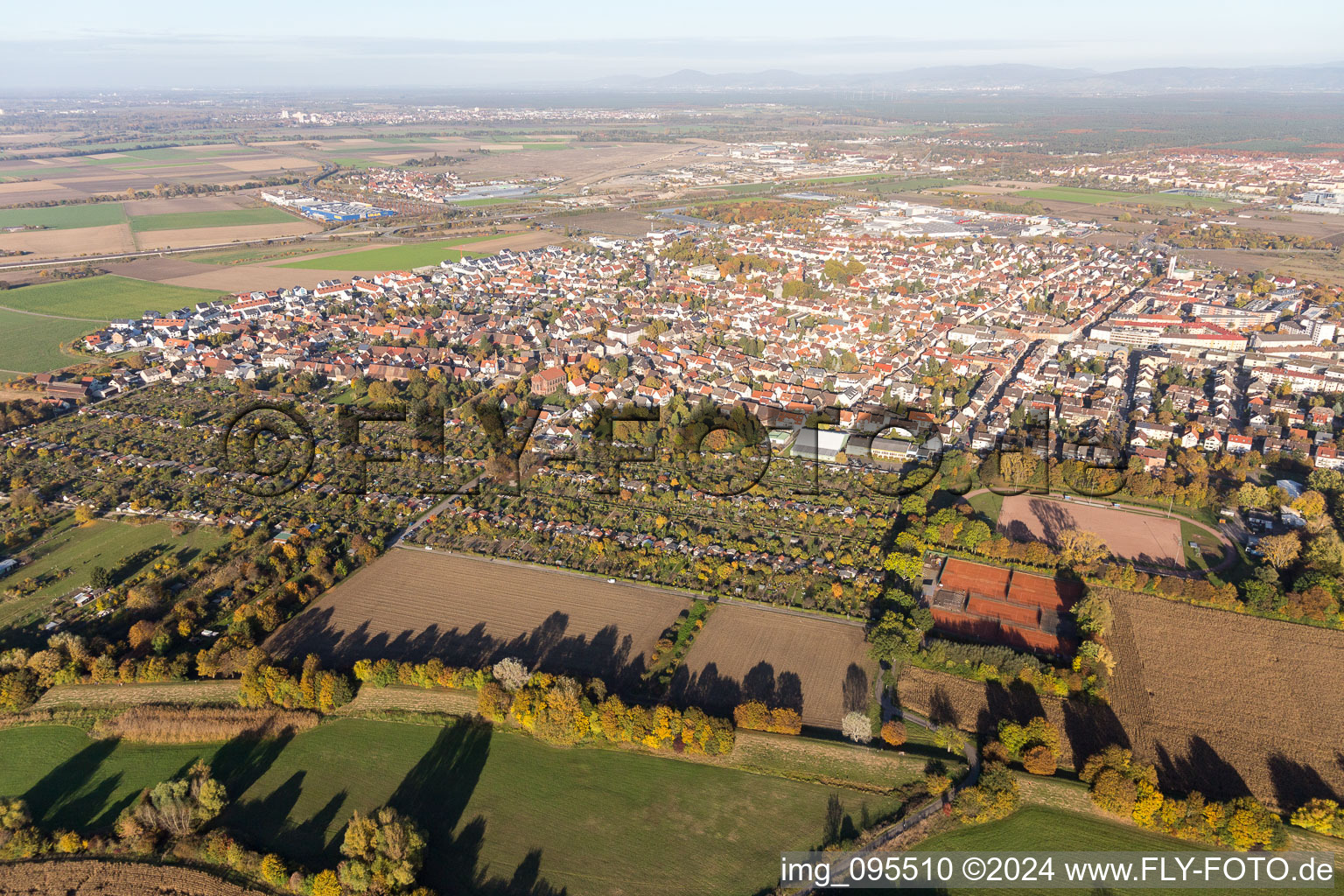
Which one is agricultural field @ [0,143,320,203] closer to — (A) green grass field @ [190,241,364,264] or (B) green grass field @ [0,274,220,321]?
(A) green grass field @ [190,241,364,264]

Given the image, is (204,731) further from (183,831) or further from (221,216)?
(221,216)

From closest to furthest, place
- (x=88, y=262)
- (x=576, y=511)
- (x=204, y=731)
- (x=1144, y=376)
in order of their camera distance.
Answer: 1. (x=204, y=731)
2. (x=576, y=511)
3. (x=1144, y=376)
4. (x=88, y=262)

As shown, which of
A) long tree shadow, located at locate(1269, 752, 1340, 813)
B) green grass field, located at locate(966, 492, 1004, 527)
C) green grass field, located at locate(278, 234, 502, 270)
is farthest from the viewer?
green grass field, located at locate(278, 234, 502, 270)

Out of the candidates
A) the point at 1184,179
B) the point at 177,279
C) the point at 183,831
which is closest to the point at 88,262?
the point at 177,279

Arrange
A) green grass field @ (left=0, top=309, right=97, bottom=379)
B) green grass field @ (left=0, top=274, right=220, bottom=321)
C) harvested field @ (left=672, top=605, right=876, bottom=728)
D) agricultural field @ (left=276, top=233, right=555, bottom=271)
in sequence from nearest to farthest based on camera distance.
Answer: harvested field @ (left=672, top=605, right=876, bottom=728) → green grass field @ (left=0, top=309, right=97, bottom=379) → green grass field @ (left=0, top=274, right=220, bottom=321) → agricultural field @ (left=276, top=233, right=555, bottom=271)

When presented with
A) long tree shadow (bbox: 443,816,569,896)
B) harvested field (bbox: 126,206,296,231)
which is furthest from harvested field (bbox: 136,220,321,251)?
long tree shadow (bbox: 443,816,569,896)

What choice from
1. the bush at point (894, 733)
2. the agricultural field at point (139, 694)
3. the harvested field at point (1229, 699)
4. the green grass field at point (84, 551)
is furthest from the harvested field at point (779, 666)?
the green grass field at point (84, 551)
